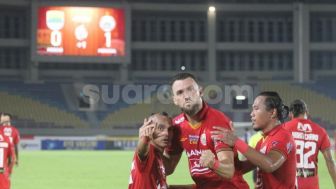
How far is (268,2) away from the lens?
192 feet

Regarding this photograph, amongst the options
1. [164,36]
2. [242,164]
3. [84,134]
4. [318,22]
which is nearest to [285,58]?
[318,22]

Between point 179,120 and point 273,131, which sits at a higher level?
point 179,120

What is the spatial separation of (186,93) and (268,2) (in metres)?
54.9

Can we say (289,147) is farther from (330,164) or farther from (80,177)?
(80,177)

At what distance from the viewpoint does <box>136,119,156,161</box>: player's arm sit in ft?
16.4

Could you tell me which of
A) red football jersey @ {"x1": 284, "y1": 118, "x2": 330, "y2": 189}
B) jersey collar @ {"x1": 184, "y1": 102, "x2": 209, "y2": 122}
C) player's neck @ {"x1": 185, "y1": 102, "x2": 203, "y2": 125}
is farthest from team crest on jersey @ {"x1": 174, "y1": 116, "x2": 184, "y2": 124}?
red football jersey @ {"x1": 284, "y1": 118, "x2": 330, "y2": 189}

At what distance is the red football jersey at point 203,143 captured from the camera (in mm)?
4949

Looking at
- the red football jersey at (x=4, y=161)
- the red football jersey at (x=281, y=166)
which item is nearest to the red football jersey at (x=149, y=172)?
the red football jersey at (x=281, y=166)

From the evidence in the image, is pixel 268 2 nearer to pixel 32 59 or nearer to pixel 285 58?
pixel 285 58

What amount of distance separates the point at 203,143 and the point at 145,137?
45 centimetres

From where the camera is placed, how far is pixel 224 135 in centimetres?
479

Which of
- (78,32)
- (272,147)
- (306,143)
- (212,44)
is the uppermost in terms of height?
(78,32)

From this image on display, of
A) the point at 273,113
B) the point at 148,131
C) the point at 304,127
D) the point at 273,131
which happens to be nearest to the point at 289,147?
the point at 273,131

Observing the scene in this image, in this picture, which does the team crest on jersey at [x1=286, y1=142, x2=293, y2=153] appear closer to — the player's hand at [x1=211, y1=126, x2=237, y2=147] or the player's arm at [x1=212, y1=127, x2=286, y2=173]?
the player's arm at [x1=212, y1=127, x2=286, y2=173]
